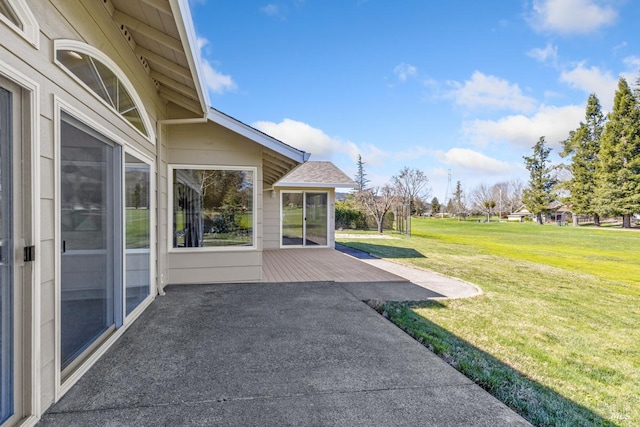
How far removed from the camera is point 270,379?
8.76 ft

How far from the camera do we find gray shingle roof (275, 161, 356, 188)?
11758mm

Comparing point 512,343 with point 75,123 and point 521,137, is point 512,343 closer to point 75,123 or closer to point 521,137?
point 75,123

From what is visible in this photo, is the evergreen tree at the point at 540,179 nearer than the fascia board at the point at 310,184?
No

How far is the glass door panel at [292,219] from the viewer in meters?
12.3

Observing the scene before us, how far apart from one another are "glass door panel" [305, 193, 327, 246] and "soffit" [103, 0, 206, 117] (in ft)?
25.6

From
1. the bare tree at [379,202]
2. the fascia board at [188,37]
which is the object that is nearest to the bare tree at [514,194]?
the bare tree at [379,202]

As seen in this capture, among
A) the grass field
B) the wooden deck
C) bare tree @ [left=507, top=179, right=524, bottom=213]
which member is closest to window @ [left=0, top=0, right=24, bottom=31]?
the grass field

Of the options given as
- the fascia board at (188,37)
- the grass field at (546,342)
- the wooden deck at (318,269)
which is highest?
the fascia board at (188,37)

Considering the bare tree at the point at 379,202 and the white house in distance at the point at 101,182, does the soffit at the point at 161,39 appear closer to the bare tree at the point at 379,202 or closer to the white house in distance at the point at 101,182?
the white house in distance at the point at 101,182

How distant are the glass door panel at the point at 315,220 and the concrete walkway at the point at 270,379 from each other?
8.15 metres

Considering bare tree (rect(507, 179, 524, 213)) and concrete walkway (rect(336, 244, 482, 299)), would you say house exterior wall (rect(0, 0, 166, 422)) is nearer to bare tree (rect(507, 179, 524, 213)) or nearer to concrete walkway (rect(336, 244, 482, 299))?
concrete walkway (rect(336, 244, 482, 299))

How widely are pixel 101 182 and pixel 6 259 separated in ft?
4.81

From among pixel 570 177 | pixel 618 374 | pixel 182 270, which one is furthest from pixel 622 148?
pixel 182 270

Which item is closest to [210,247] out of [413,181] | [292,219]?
[292,219]
